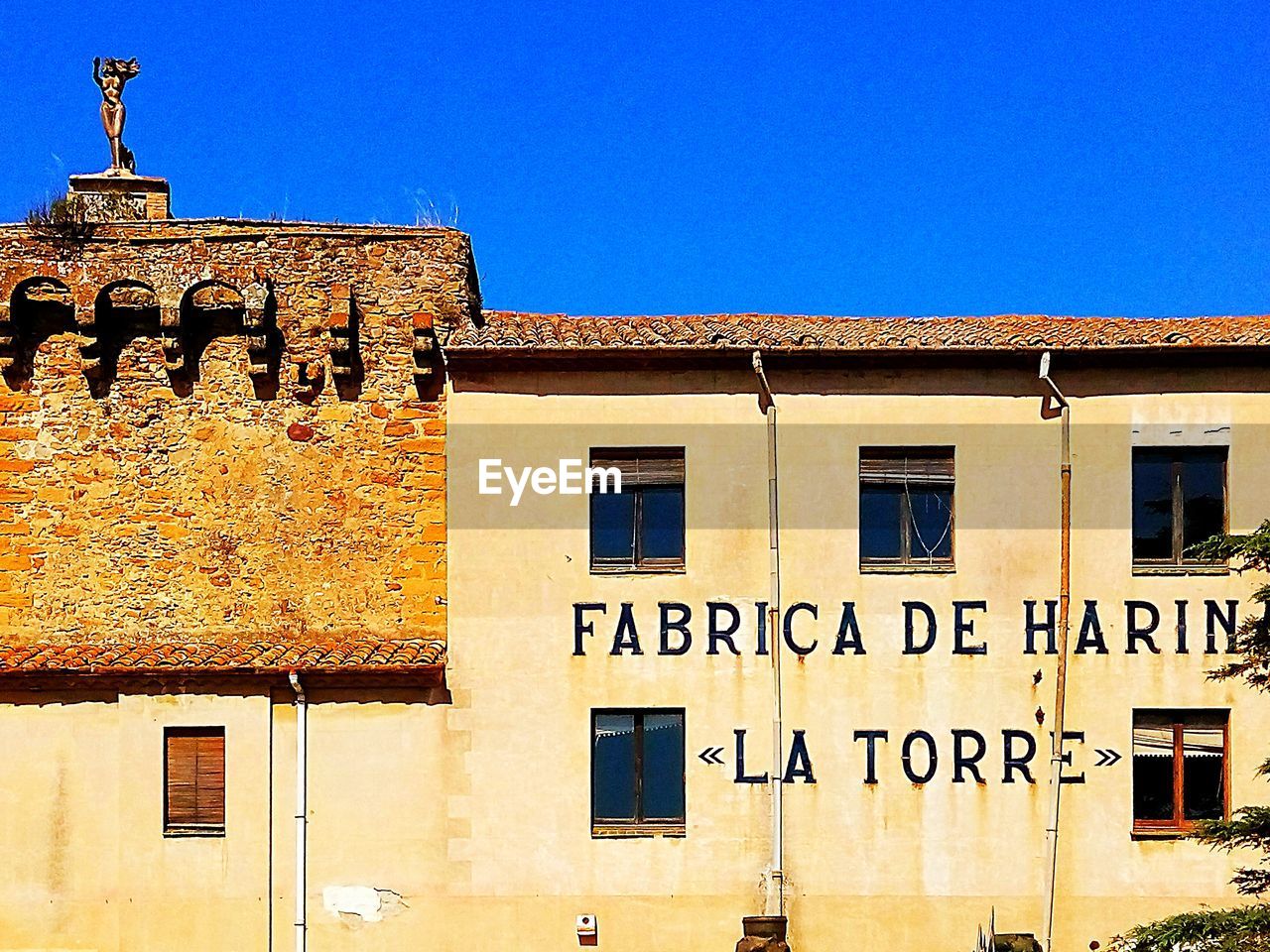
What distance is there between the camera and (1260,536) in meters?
12.3

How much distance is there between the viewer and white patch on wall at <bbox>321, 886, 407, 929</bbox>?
14094 mm

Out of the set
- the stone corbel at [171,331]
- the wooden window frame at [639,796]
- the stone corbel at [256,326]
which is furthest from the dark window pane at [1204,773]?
the stone corbel at [171,331]

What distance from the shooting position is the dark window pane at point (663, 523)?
14.6 metres

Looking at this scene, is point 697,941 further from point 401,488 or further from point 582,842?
point 401,488

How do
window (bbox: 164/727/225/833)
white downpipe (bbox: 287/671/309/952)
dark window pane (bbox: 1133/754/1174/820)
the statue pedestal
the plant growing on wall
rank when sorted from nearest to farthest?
1. the plant growing on wall
2. white downpipe (bbox: 287/671/309/952)
3. window (bbox: 164/727/225/833)
4. dark window pane (bbox: 1133/754/1174/820)
5. the statue pedestal

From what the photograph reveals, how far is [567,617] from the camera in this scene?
1445 centimetres

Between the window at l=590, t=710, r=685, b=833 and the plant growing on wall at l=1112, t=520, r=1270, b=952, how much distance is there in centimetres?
464

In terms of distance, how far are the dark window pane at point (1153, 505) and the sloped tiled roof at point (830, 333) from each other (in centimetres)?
125

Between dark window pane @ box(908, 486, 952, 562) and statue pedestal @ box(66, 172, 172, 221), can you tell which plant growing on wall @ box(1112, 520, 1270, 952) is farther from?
statue pedestal @ box(66, 172, 172, 221)

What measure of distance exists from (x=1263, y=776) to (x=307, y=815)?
9.78 m

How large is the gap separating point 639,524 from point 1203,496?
595cm

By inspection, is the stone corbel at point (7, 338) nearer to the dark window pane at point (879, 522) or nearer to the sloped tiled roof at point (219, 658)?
the sloped tiled roof at point (219, 658)

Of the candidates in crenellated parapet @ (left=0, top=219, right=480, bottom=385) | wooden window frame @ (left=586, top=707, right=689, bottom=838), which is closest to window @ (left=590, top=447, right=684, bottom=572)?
wooden window frame @ (left=586, top=707, right=689, bottom=838)

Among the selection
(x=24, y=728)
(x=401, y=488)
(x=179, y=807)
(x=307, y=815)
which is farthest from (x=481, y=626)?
(x=24, y=728)
